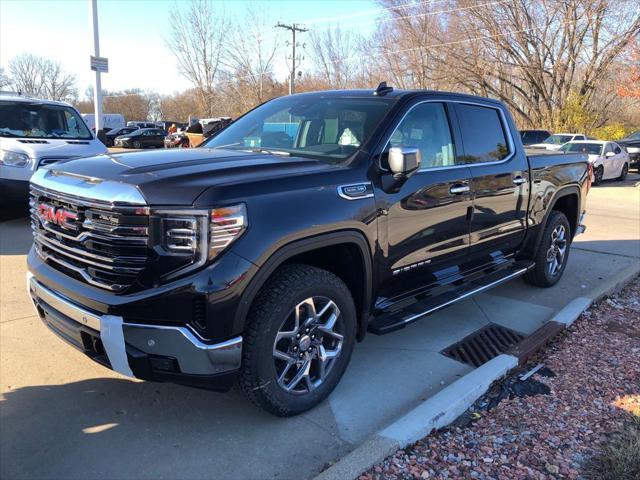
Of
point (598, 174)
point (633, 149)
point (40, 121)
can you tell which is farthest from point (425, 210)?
point (633, 149)

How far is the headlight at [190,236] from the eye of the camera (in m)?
2.52

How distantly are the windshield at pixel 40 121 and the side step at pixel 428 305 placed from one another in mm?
7090

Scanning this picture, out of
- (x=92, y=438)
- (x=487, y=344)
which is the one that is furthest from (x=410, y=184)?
(x=92, y=438)

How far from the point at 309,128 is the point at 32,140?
19.1 feet

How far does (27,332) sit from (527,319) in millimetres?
4354

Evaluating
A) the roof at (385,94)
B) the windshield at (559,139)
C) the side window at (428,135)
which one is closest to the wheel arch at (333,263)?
the side window at (428,135)

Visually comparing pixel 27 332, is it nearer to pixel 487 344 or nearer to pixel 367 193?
pixel 367 193

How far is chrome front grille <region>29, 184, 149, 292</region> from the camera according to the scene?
257 centimetres

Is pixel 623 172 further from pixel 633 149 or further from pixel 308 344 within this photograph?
pixel 308 344

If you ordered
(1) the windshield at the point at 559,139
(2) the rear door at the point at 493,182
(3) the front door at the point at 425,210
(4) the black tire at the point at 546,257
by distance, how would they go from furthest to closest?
(1) the windshield at the point at 559,139, (4) the black tire at the point at 546,257, (2) the rear door at the point at 493,182, (3) the front door at the point at 425,210

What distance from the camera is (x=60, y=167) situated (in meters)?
3.15

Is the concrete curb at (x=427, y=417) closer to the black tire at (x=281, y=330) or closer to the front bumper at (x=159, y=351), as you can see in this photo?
the black tire at (x=281, y=330)

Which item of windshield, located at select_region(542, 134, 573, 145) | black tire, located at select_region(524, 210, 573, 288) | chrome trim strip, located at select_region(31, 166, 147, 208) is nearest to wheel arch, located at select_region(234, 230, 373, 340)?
chrome trim strip, located at select_region(31, 166, 147, 208)

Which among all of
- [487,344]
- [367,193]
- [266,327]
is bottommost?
[487,344]
